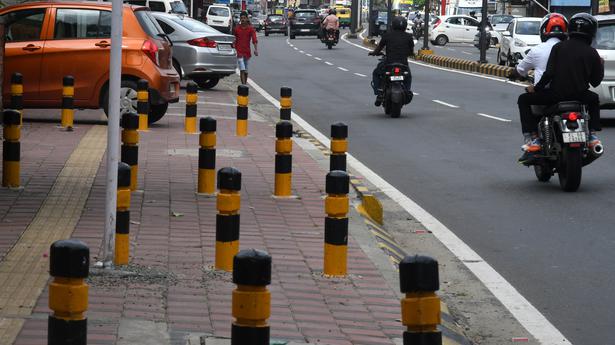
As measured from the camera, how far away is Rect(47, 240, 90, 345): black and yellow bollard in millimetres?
4289

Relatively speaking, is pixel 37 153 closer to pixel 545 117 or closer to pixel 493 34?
pixel 545 117

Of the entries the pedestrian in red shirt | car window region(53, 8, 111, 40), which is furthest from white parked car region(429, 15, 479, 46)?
car window region(53, 8, 111, 40)

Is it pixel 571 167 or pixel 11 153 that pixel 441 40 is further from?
pixel 11 153

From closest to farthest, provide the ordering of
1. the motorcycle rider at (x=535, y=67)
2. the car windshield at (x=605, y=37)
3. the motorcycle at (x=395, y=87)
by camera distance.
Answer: the motorcycle rider at (x=535, y=67), the car windshield at (x=605, y=37), the motorcycle at (x=395, y=87)

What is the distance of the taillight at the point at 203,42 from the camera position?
27.6 meters

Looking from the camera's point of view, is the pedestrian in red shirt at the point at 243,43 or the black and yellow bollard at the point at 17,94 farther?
the pedestrian in red shirt at the point at 243,43

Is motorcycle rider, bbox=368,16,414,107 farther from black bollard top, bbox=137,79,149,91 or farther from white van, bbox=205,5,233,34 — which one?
white van, bbox=205,5,233,34

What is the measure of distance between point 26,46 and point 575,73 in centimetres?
827

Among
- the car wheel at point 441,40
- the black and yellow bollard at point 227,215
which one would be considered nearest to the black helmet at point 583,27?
the black and yellow bollard at point 227,215

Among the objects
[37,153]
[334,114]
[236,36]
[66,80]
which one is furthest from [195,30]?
[37,153]

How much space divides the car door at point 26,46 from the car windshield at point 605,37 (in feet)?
27.7

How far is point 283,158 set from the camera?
11.3 meters

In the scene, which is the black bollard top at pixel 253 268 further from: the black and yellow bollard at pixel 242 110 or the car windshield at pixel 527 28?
the car windshield at pixel 527 28

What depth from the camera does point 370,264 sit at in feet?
28.1
